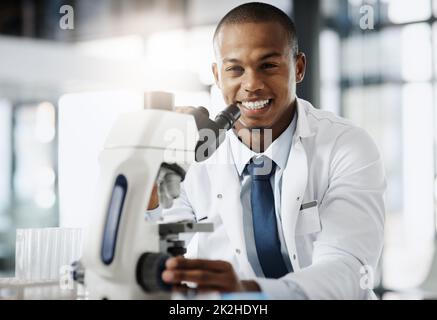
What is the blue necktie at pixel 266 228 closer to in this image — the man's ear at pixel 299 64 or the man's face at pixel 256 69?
the man's face at pixel 256 69

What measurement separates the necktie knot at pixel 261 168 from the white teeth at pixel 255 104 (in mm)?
126

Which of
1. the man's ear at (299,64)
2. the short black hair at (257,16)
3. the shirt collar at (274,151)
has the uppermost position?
the short black hair at (257,16)

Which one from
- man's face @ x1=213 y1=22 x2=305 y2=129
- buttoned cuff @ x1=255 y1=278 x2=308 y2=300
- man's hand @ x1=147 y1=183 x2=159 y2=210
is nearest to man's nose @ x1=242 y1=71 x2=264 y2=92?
man's face @ x1=213 y1=22 x2=305 y2=129

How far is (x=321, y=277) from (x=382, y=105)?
101 inches

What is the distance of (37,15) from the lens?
129 inches

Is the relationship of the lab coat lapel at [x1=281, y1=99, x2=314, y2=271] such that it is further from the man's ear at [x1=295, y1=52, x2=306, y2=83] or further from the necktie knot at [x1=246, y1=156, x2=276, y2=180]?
the man's ear at [x1=295, y1=52, x2=306, y2=83]

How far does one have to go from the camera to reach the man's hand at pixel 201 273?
94cm

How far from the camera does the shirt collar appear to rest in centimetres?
145

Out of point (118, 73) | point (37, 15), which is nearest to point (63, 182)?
point (118, 73)

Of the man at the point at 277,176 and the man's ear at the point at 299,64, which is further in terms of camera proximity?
the man's ear at the point at 299,64

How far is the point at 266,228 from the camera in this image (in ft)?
4.46

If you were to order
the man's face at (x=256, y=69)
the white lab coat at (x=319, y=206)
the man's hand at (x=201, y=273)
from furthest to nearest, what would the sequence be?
1. the man's face at (x=256, y=69)
2. the white lab coat at (x=319, y=206)
3. the man's hand at (x=201, y=273)

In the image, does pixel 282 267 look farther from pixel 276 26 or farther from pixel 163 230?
pixel 276 26

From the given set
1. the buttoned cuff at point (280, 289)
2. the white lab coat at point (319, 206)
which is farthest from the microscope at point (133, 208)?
the white lab coat at point (319, 206)
